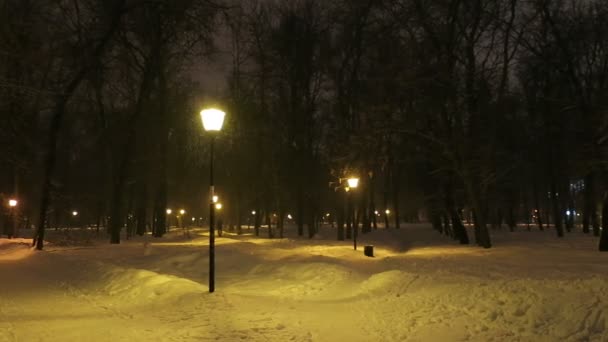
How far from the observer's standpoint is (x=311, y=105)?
130 feet

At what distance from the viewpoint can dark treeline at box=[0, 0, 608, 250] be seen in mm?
21094

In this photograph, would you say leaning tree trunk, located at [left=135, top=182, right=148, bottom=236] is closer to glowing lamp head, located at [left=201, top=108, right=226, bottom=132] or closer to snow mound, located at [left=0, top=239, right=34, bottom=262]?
snow mound, located at [left=0, top=239, right=34, bottom=262]

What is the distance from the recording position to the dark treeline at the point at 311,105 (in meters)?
21.1

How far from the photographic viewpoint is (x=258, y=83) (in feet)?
129

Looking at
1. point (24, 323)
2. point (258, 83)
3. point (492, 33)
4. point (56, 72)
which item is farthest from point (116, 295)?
point (258, 83)

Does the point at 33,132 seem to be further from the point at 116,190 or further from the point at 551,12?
the point at 551,12

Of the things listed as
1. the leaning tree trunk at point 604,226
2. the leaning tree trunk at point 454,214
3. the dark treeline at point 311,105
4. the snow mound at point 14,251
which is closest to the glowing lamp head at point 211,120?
the dark treeline at point 311,105

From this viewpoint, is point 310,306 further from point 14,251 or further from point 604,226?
point 14,251

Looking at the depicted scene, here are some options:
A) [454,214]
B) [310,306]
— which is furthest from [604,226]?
[310,306]

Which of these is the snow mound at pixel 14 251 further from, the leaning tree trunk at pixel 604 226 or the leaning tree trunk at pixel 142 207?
the leaning tree trunk at pixel 604 226

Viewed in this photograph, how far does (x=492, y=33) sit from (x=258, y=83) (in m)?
18.4

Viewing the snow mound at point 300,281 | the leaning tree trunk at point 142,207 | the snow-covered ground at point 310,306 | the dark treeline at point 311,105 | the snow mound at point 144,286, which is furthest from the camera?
the leaning tree trunk at point 142,207

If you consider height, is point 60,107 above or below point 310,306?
above

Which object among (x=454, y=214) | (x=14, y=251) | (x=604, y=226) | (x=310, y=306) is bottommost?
(x=310, y=306)
